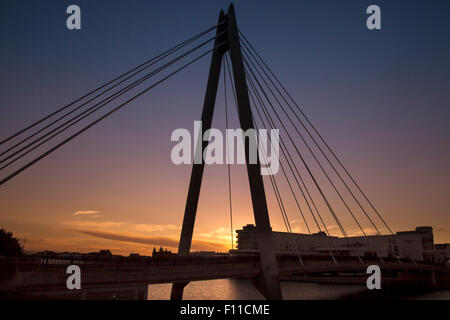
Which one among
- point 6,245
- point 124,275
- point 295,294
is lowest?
point 295,294

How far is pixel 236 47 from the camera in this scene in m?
27.8

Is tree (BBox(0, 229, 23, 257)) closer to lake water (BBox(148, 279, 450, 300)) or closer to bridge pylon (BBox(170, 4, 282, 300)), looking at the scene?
lake water (BBox(148, 279, 450, 300))

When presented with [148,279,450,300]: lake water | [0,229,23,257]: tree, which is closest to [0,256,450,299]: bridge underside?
[148,279,450,300]: lake water

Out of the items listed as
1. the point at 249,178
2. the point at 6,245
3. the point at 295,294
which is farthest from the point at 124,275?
the point at 6,245

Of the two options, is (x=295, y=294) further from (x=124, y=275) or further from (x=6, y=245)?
(x=6, y=245)

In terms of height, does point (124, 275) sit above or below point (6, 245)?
below

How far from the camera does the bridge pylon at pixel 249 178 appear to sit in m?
23.6

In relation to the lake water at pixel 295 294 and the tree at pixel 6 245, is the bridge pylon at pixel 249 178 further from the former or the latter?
the tree at pixel 6 245

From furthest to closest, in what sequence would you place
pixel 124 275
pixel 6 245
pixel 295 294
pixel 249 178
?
pixel 6 245 → pixel 295 294 → pixel 249 178 → pixel 124 275

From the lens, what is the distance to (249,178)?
80.0ft

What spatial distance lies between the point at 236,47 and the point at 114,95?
413 inches

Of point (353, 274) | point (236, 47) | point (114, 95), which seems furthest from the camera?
point (353, 274)

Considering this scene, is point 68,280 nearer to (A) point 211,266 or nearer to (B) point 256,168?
(A) point 211,266
